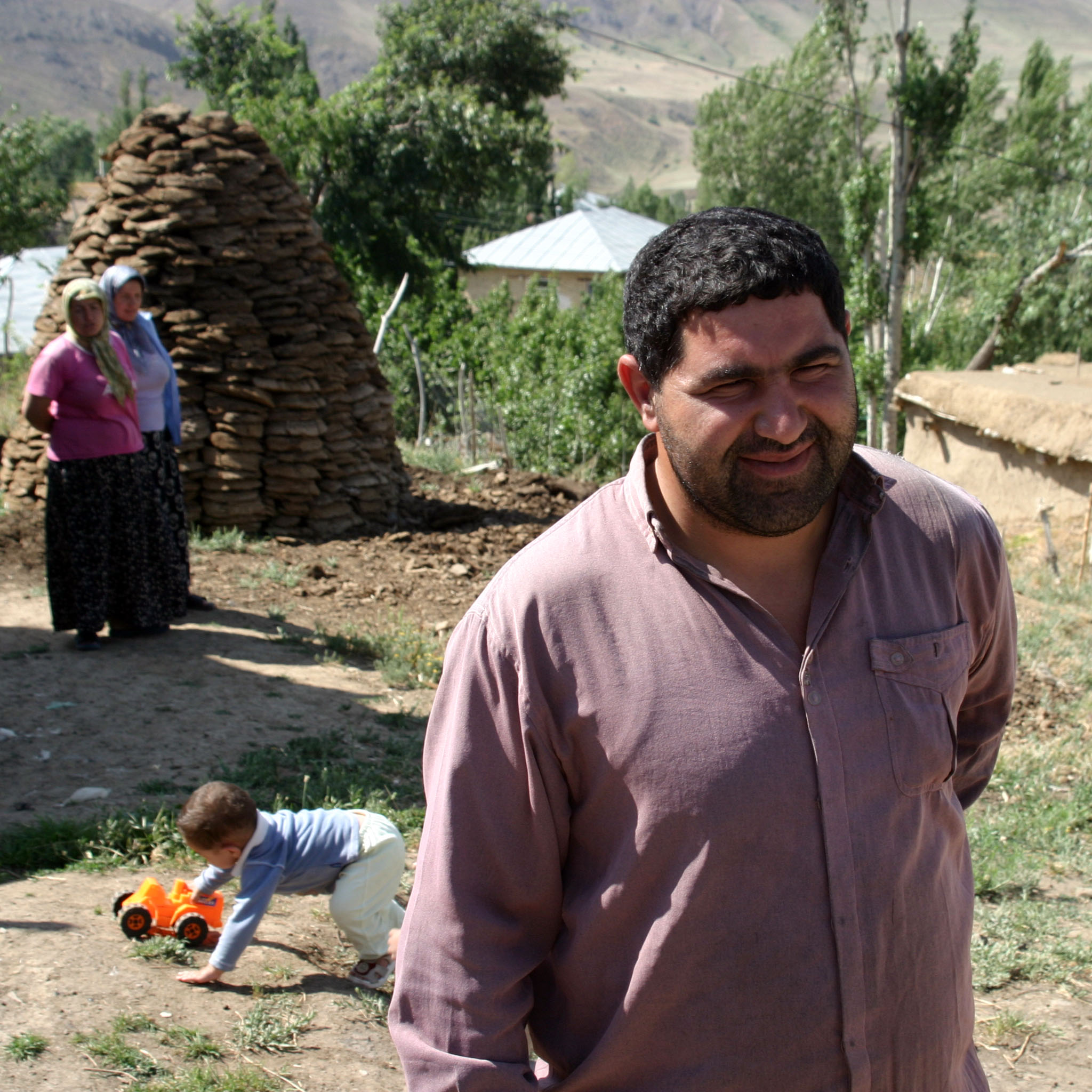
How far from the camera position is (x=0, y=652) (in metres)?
5.74

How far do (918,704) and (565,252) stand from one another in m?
39.7

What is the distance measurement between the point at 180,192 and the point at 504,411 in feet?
19.2

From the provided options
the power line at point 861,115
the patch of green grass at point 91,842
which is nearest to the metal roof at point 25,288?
the power line at point 861,115

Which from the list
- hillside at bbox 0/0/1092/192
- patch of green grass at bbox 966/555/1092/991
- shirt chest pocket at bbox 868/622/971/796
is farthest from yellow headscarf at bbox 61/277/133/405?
hillside at bbox 0/0/1092/192

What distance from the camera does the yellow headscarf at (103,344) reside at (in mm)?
5223

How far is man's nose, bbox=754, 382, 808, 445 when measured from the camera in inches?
53.5

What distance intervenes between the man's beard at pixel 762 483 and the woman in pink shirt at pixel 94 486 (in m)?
4.59

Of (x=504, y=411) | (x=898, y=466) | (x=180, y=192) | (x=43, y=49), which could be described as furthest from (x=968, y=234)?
(x=43, y=49)

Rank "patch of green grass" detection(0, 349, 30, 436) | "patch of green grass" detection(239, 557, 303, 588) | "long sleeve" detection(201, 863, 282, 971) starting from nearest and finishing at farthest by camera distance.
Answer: "long sleeve" detection(201, 863, 282, 971), "patch of green grass" detection(239, 557, 303, 588), "patch of green grass" detection(0, 349, 30, 436)

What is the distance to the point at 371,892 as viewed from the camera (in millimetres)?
3191

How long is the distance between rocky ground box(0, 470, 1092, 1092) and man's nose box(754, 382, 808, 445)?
210 centimetres

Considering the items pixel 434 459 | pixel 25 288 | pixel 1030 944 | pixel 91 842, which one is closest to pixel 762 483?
pixel 1030 944

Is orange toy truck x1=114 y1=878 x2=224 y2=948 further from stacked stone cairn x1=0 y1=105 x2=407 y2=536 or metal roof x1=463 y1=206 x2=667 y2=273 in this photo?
metal roof x1=463 y1=206 x2=667 y2=273

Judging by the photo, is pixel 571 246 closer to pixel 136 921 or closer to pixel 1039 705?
pixel 1039 705
